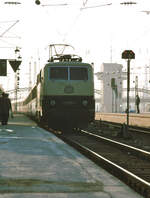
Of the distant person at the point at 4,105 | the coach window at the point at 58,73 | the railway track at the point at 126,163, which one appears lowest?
the railway track at the point at 126,163

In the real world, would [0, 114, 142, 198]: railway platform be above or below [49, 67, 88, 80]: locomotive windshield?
below

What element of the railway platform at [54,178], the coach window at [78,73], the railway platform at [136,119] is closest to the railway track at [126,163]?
the railway platform at [54,178]

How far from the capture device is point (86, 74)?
20109 millimetres

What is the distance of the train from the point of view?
1905 cm

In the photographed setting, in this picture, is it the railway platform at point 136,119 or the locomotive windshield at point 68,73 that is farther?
the railway platform at point 136,119

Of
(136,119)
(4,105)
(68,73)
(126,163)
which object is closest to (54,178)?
(126,163)

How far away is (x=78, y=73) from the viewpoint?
2012 centimetres

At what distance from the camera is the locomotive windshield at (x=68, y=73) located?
65.5 feet

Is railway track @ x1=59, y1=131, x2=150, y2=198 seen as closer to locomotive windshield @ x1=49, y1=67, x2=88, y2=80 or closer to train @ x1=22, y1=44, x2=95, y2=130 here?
train @ x1=22, y1=44, x2=95, y2=130

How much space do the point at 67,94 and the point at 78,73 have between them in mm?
1259

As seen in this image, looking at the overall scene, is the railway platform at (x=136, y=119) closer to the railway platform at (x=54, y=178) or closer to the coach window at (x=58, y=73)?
the coach window at (x=58, y=73)

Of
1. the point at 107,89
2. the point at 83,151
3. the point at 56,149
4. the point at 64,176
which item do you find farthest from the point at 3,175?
the point at 107,89

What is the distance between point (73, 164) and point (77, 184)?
6.91 feet

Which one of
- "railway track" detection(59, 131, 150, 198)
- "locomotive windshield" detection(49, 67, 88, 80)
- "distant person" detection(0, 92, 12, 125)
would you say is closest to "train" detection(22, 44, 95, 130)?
"locomotive windshield" detection(49, 67, 88, 80)
